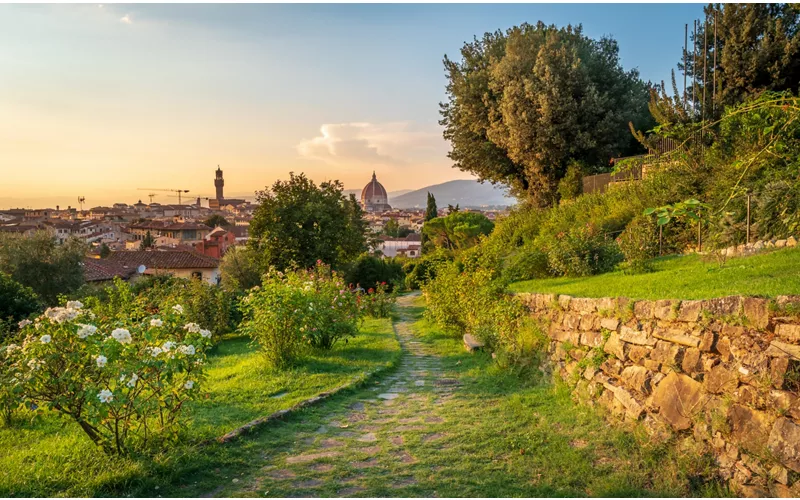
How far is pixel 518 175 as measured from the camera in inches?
781

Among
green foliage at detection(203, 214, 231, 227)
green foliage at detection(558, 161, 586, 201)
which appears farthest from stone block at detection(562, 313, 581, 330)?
green foliage at detection(203, 214, 231, 227)

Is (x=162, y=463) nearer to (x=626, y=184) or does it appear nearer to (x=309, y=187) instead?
(x=626, y=184)

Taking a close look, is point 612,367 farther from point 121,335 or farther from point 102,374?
point 102,374

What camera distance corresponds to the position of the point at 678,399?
13.5ft

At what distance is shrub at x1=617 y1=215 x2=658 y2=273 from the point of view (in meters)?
7.70

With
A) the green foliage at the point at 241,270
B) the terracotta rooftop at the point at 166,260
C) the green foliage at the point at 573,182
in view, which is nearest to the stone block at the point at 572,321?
the green foliage at the point at 573,182

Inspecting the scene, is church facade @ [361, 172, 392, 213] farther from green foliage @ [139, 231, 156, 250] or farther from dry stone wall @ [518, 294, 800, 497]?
dry stone wall @ [518, 294, 800, 497]

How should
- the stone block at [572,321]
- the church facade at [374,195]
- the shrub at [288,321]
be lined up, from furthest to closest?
the church facade at [374,195] < the shrub at [288,321] < the stone block at [572,321]

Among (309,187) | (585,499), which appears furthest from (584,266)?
(309,187)

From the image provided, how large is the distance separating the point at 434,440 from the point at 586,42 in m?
18.2

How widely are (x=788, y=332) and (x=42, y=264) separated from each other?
110 ft

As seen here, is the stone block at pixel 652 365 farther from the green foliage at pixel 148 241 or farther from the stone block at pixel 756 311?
the green foliage at pixel 148 241

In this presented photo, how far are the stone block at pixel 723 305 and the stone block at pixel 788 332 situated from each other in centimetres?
35

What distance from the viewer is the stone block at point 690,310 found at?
421 cm
